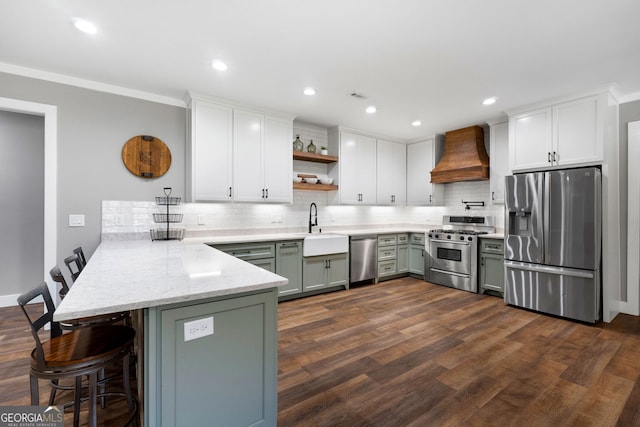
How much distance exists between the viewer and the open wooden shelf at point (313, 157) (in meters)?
4.57

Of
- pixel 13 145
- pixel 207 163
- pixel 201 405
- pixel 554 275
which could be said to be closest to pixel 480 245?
pixel 554 275

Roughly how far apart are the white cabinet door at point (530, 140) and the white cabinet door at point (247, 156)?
11.2 feet

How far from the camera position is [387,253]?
207 inches

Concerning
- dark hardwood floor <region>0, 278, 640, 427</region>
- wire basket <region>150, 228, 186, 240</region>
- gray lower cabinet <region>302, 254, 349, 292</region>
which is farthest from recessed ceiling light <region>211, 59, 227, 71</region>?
dark hardwood floor <region>0, 278, 640, 427</region>

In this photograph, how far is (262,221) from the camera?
4.57 meters

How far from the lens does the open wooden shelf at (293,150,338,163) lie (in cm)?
457

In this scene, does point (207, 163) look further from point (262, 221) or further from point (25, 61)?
point (25, 61)

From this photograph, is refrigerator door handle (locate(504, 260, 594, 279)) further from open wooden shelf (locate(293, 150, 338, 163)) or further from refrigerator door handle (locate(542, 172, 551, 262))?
open wooden shelf (locate(293, 150, 338, 163))

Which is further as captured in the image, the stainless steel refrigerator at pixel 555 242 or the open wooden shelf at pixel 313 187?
the open wooden shelf at pixel 313 187

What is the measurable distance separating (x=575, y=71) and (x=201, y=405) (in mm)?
4119

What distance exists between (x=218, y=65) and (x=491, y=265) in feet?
14.3

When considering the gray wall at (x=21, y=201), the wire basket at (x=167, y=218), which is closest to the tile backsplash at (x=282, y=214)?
the wire basket at (x=167, y=218)

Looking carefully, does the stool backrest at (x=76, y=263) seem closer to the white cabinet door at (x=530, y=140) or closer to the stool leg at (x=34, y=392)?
the stool leg at (x=34, y=392)

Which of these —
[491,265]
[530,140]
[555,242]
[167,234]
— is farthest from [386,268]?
[167,234]
